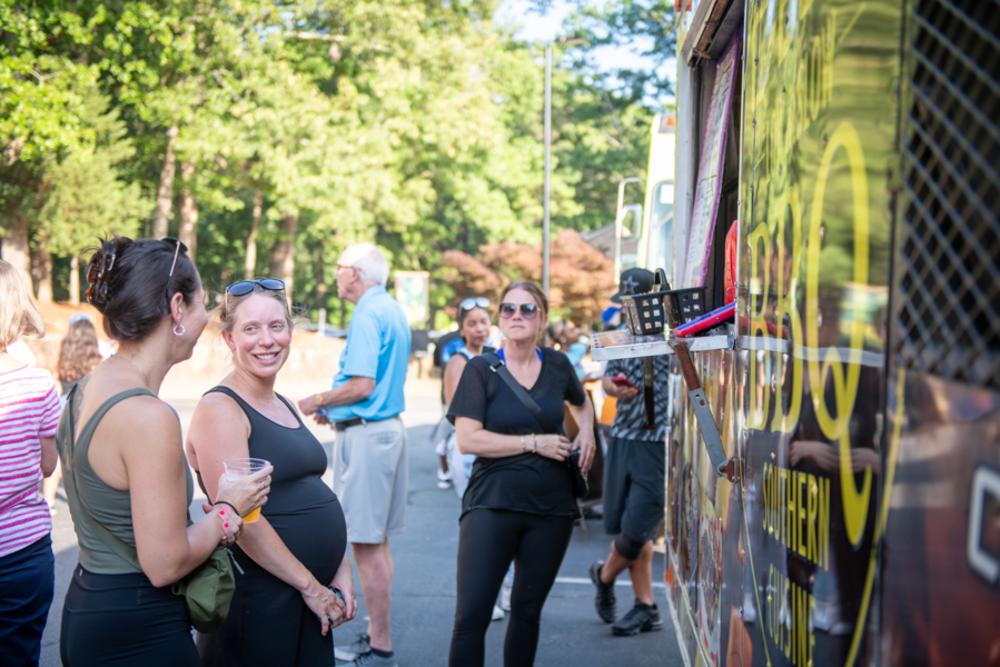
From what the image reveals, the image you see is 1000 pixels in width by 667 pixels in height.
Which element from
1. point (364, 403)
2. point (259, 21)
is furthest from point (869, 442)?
point (259, 21)

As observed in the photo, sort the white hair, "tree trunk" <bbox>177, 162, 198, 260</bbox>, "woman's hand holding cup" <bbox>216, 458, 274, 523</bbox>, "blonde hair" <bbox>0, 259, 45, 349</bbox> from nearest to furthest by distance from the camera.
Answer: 1. "woman's hand holding cup" <bbox>216, 458, 274, 523</bbox>
2. "blonde hair" <bbox>0, 259, 45, 349</bbox>
3. the white hair
4. "tree trunk" <bbox>177, 162, 198, 260</bbox>

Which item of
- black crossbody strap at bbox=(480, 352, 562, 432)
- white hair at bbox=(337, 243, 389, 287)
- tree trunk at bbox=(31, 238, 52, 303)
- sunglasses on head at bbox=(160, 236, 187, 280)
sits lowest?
black crossbody strap at bbox=(480, 352, 562, 432)

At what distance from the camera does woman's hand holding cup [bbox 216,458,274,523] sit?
288cm

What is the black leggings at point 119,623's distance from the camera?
8.66 ft

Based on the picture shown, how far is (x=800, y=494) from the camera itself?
185 cm

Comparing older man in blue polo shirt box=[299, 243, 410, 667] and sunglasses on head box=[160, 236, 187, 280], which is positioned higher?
sunglasses on head box=[160, 236, 187, 280]

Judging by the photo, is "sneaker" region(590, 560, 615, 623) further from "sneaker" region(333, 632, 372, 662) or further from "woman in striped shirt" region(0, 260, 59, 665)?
"woman in striped shirt" region(0, 260, 59, 665)

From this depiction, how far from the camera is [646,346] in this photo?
10.6ft

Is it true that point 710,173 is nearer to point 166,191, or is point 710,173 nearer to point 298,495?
point 298,495

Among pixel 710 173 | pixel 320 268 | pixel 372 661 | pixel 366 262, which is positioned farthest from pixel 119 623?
pixel 320 268

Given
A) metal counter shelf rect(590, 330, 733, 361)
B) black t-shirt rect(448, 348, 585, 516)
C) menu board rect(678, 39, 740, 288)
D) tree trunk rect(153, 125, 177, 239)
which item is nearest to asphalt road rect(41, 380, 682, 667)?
black t-shirt rect(448, 348, 585, 516)

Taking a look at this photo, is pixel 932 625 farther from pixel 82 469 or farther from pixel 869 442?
pixel 82 469

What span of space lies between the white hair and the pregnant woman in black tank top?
89.1 inches

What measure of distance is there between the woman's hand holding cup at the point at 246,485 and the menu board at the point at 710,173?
1.76 meters
